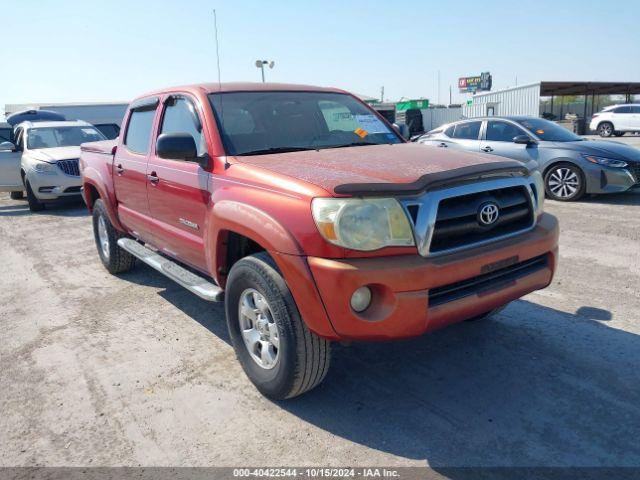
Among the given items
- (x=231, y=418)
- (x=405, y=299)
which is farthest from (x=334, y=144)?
(x=231, y=418)

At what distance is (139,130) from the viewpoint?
16.3 feet

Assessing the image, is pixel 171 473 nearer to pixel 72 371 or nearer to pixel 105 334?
pixel 72 371

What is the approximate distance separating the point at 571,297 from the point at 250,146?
3.08 metres

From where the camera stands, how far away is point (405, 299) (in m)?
2.59

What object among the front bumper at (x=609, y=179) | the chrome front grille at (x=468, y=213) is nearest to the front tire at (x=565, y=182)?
the front bumper at (x=609, y=179)

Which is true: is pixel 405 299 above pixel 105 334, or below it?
above

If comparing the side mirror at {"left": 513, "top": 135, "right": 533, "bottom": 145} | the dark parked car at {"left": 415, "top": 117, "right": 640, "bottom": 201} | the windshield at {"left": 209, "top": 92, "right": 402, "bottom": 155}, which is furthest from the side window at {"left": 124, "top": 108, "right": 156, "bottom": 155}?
the side mirror at {"left": 513, "top": 135, "right": 533, "bottom": 145}

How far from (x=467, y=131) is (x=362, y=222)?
8679 millimetres

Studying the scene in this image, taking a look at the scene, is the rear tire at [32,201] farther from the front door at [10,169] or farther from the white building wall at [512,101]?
the white building wall at [512,101]

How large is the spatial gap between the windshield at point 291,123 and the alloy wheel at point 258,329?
104 cm

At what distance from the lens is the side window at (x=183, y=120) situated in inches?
150

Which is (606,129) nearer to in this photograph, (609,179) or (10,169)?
(609,179)

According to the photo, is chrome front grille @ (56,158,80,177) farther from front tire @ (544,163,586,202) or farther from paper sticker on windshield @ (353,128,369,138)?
front tire @ (544,163,586,202)

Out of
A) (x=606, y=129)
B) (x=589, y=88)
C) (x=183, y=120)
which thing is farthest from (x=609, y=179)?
(x=589, y=88)
